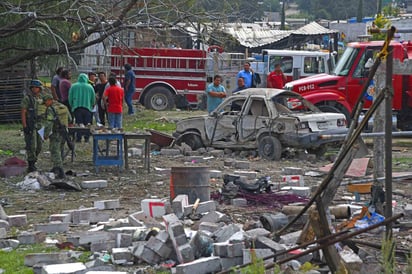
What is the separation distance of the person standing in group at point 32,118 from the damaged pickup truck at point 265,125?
477 cm

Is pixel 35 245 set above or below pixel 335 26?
below

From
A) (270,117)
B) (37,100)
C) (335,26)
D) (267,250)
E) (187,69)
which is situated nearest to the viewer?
(267,250)

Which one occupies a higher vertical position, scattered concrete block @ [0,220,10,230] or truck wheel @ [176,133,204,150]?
truck wheel @ [176,133,204,150]

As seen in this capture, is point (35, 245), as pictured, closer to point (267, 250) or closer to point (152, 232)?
point (152, 232)

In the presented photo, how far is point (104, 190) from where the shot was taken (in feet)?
48.3

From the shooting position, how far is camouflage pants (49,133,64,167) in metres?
15.8

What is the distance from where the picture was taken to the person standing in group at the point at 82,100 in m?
20.1

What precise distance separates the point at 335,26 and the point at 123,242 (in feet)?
183

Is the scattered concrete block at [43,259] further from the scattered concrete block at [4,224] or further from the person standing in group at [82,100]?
the person standing in group at [82,100]

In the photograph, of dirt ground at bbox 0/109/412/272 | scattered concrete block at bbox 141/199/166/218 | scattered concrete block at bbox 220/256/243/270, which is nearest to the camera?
scattered concrete block at bbox 220/256/243/270

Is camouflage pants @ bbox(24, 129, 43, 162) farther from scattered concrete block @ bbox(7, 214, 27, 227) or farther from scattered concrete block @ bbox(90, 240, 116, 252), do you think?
scattered concrete block @ bbox(90, 240, 116, 252)

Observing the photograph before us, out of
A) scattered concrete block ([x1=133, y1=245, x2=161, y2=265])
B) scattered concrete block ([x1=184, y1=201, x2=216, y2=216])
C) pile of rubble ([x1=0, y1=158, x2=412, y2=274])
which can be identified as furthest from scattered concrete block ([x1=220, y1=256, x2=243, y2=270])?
scattered concrete block ([x1=184, y1=201, x2=216, y2=216])

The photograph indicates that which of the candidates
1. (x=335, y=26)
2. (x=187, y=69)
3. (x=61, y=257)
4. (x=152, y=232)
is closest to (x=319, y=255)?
(x=152, y=232)

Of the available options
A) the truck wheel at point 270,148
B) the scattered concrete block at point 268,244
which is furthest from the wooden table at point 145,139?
the scattered concrete block at point 268,244
